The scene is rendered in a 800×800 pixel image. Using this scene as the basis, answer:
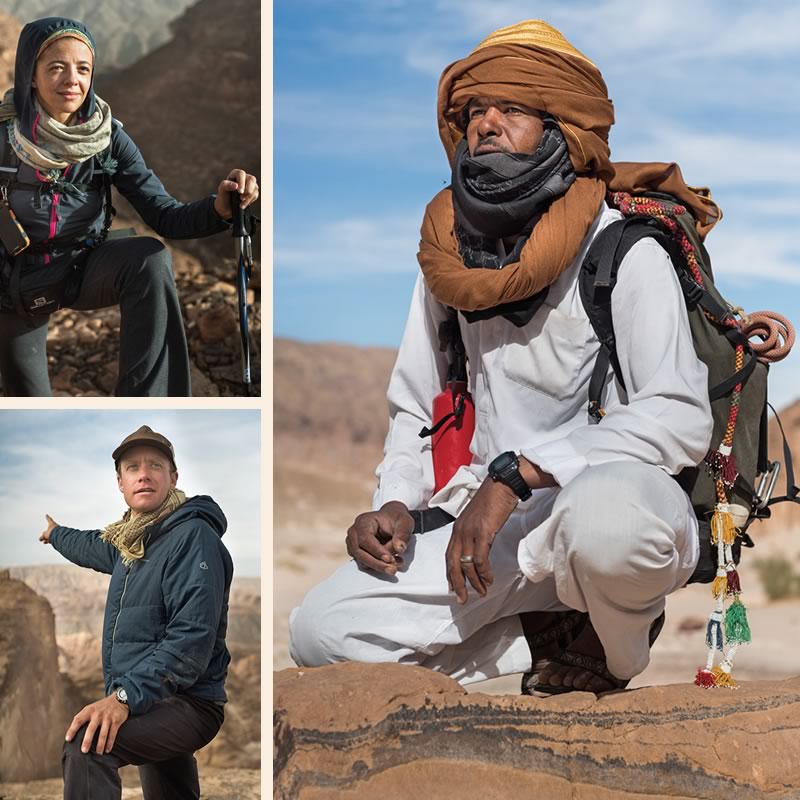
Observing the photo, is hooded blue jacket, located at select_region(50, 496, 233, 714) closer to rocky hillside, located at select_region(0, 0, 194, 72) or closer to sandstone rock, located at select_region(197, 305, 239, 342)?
sandstone rock, located at select_region(197, 305, 239, 342)

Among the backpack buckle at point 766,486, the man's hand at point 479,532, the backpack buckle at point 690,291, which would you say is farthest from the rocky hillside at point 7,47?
the backpack buckle at point 766,486

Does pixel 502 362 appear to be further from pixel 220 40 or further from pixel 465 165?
pixel 220 40

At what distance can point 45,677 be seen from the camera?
4480 millimetres

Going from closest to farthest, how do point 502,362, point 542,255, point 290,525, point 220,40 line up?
1. point 542,255
2. point 502,362
3. point 220,40
4. point 290,525

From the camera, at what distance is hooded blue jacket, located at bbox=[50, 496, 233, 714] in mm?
4254

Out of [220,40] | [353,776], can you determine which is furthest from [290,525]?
[353,776]

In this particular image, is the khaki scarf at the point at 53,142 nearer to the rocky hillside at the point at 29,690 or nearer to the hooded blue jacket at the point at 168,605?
the hooded blue jacket at the point at 168,605

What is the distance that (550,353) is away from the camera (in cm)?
422

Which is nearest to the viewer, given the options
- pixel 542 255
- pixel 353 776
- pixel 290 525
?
pixel 353 776

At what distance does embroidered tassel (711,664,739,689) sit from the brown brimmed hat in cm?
166

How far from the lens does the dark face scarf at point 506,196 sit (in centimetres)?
410

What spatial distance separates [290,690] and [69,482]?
995mm

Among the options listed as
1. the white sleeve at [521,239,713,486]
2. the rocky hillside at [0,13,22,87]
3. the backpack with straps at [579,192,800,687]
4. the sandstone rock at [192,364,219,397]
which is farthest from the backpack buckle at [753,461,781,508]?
the rocky hillside at [0,13,22,87]

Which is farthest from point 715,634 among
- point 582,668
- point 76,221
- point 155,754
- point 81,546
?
point 76,221
